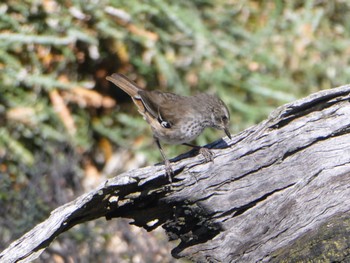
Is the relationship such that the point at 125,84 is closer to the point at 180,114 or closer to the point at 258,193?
the point at 180,114

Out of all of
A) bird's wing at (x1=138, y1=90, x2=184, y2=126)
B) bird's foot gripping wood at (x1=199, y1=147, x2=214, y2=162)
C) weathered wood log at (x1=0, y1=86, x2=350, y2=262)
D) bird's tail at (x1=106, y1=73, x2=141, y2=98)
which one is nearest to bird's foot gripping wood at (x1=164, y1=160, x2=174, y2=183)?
weathered wood log at (x1=0, y1=86, x2=350, y2=262)

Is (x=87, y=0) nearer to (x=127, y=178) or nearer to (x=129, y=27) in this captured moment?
(x=129, y=27)

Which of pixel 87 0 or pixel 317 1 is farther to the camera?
pixel 317 1

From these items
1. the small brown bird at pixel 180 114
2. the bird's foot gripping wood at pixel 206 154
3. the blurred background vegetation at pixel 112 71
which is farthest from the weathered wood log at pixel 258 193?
the blurred background vegetation at pixel 112 71

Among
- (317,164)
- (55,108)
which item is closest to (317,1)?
(55,108)

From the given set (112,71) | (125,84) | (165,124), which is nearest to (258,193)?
(165,124)

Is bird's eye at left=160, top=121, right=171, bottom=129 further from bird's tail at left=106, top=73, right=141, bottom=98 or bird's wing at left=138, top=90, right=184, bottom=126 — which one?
bird's tail at left=106, top=73, right=141, bottom=98

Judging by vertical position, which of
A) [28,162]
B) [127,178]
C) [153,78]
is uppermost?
[127,178]
